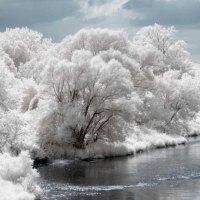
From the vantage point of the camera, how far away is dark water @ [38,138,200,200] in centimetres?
3866

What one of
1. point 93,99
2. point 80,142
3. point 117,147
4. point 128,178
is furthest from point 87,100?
point 128,178

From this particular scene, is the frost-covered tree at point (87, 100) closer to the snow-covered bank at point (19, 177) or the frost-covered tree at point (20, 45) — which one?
the snow-covered bank at point (19, 177)

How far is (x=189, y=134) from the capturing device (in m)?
83.6

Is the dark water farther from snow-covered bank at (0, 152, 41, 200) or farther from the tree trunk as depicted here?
the tree trunk

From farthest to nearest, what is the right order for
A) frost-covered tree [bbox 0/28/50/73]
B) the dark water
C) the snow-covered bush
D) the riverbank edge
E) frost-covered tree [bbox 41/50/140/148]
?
frost-covered tree [bbox 0/28/50/73], frost-covered tree [bbox 41/50/140/148], the snow-covered bush, the riverbank edge, the dark water

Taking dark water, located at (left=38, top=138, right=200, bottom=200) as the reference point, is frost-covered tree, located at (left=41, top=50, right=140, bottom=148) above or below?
above

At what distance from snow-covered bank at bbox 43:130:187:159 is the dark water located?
2.13 meters

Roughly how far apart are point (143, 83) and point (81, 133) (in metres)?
25.0

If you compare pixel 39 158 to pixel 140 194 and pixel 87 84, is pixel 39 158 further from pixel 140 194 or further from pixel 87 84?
pixel 140 194

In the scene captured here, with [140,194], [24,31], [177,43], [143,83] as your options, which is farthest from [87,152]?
[24,31]

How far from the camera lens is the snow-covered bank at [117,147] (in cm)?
5778

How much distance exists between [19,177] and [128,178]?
11785mm

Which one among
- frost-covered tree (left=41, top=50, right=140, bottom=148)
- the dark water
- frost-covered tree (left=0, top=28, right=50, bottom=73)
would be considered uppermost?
frost-covered tree (left=0, top=28, right=50, bottom=73)

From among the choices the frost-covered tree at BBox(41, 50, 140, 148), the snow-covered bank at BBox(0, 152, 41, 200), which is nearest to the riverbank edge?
the frost-covered tree at BBox(41, 50, 140, 148)
